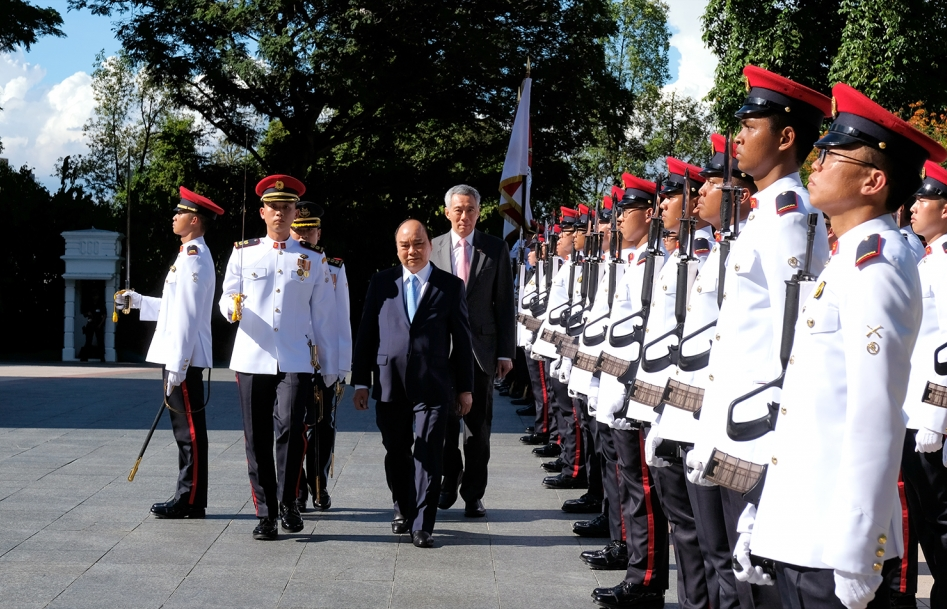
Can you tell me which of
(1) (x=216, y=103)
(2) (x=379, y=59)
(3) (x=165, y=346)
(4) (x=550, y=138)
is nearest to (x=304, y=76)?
(2) (x=379, y=59)

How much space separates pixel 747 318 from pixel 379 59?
22.3 metres

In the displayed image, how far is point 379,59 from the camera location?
25.3 m

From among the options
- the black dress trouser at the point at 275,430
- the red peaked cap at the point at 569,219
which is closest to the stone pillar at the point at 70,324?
the red peaked cap at the point at 569,219

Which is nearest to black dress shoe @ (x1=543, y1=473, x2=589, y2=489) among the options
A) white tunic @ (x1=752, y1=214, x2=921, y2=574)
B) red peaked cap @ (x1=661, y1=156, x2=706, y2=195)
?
red peaked cap @ (x1=661, y1=156, x2=706, y2=195)

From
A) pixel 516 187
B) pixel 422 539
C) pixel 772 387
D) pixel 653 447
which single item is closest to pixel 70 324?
pixel 516 187

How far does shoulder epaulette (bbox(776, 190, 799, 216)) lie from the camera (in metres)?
3.90

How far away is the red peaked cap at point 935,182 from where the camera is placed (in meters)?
5.56

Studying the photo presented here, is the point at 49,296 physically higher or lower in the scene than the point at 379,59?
lower

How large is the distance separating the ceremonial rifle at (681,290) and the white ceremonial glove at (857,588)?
193cm

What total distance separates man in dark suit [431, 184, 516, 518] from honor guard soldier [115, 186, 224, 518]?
1.66m

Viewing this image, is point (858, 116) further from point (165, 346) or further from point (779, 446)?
point (165, 346)

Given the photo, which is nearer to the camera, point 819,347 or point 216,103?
point 819,347

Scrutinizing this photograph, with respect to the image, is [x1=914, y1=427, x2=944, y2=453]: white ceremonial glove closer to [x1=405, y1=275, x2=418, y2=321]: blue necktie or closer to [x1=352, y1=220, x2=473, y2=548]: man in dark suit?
[x1=352, y1=220, x2=473, y2=548]: man in dark suit

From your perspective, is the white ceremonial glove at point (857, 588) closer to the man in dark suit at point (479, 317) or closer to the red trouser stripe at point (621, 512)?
the red trouser stripe at point (621, 512)
